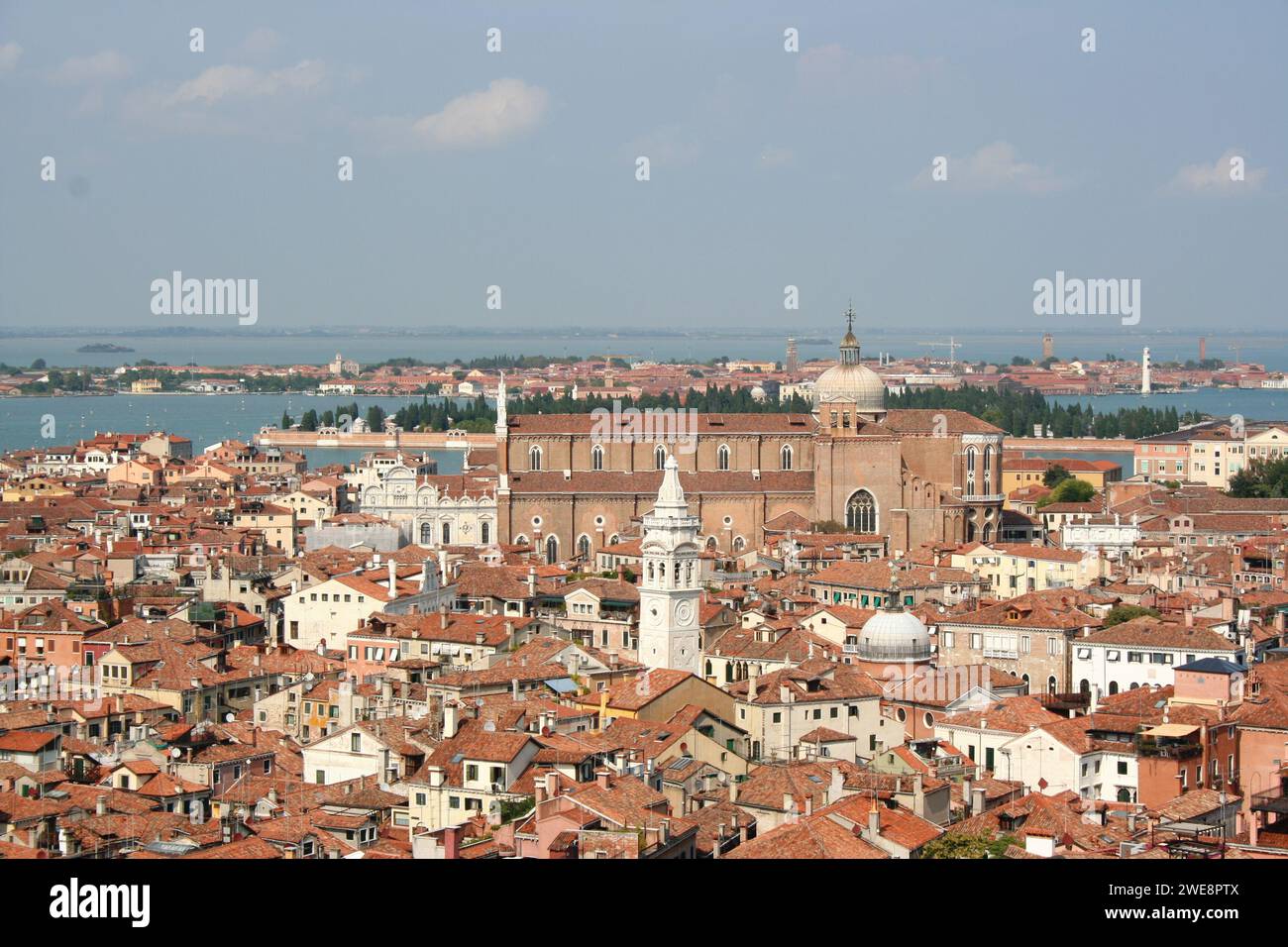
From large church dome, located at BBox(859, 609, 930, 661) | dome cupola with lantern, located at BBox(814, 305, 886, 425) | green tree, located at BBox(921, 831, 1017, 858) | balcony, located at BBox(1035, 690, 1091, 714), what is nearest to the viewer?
green tree, located at BBox(921, 831, 1017, 858)

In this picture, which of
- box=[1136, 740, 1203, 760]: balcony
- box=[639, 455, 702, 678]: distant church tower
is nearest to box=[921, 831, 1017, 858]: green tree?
box=[1136, 740, 1203, 760]: balcony

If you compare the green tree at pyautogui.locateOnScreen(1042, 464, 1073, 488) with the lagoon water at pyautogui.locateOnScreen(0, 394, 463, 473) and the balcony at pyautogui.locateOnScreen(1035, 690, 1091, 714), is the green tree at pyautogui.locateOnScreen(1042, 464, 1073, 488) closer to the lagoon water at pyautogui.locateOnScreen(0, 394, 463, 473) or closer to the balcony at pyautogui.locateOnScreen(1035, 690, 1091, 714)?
the lagoon water at pyautogui.locateOnScreen(0, 394, 463, 473)

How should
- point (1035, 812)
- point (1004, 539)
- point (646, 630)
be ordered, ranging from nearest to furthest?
point (1035, 812) → point (646, 630) → point (1004, 539)

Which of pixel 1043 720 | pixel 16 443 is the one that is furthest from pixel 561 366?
pixel 1043 720

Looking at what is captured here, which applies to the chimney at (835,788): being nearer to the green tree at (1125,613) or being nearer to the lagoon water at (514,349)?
the green tree at (1125,613)

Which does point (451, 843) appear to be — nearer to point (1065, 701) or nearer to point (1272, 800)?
point (1272, 800)

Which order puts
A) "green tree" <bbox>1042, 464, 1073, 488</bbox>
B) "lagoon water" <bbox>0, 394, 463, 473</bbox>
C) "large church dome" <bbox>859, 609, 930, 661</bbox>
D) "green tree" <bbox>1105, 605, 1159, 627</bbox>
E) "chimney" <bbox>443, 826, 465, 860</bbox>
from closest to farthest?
"chimney" <bbox>443, 826, 465, 860</bbox>
"large church dome" <bbox>859, 609, 930, 661</bbox>
"green tree" <bbox>1105, 605, 1159, 627</bbox>
"green tree" <bbox>1042, 464, 1073, 488</bbox>
"lagoon water" <bbox>0, 394, 463, 473</bbox>
